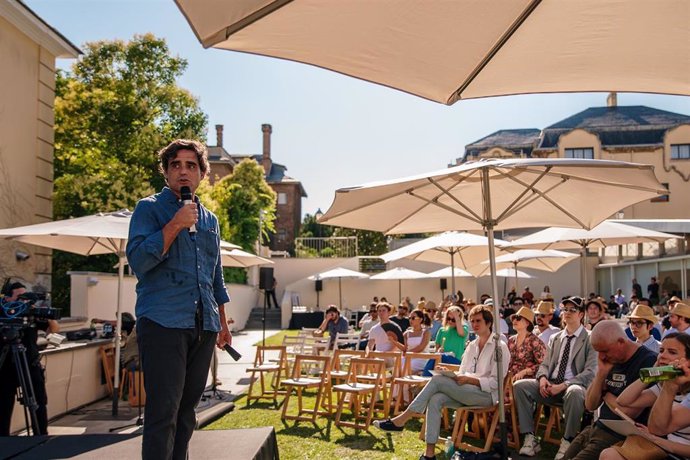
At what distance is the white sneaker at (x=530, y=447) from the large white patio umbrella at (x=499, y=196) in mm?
760

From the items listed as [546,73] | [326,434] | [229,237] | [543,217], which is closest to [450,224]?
[543,217]

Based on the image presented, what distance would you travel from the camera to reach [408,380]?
315 inches

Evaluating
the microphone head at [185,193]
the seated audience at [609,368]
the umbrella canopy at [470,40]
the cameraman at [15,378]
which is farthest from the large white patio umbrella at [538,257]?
the microphone head at [185,193]

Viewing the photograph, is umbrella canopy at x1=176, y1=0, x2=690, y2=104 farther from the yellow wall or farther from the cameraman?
the yellow wall

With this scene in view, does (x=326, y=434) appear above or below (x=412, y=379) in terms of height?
below

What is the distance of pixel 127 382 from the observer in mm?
10359

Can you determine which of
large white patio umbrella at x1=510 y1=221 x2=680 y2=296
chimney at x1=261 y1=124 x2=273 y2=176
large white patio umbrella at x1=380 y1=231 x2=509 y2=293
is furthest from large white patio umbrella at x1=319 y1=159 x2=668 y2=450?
chimney at x1=261 y1=124 x2=273 y2=176

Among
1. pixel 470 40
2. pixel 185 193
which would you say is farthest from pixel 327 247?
pixel 185 193

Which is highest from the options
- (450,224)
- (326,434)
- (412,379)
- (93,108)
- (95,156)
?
(93,108)

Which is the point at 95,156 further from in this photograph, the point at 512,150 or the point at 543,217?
the point at 512,150

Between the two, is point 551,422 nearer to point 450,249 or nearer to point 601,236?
point 601,236

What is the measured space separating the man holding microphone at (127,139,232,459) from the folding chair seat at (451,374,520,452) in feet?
11.9

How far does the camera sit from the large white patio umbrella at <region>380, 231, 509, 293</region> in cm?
1297

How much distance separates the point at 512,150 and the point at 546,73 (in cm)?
4175
